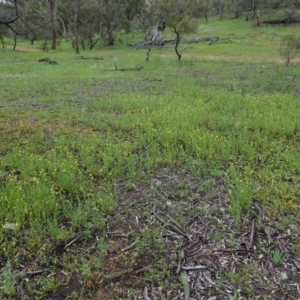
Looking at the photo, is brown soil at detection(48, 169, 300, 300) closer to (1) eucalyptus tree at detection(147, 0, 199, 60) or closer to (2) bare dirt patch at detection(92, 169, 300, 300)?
(2) bare dirt patch at detection(92, 169, 300, 300)

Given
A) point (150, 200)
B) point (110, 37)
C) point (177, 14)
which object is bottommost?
point (150, 200)

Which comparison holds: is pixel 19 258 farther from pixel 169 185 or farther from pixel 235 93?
pixel 235 93

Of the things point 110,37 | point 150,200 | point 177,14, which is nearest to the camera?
point 150,200

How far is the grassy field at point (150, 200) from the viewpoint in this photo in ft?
9.82

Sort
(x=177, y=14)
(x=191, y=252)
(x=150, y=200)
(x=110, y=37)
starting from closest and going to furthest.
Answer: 1. (x=191, y=252)
2. (x=150, y=200)
3. (x=177, y=14)
4. (x=110, y=37)

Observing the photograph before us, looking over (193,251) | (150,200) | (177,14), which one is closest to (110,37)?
(177,14)

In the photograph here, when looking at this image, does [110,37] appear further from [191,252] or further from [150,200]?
[191,252]

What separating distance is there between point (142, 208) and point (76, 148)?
7.31ft

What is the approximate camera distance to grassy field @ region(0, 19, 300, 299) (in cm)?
299

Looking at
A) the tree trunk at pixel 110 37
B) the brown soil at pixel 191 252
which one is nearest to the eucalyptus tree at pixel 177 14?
the brown soil at pixel 191 252

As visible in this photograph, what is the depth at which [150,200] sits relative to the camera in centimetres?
420

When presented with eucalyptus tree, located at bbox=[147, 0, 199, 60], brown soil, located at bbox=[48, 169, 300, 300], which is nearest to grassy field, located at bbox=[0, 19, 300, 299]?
brown soil, located at bbox=[48, 169, 300, 300]

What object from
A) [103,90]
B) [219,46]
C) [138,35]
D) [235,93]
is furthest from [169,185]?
[138,35]

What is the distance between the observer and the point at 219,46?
29.6m
